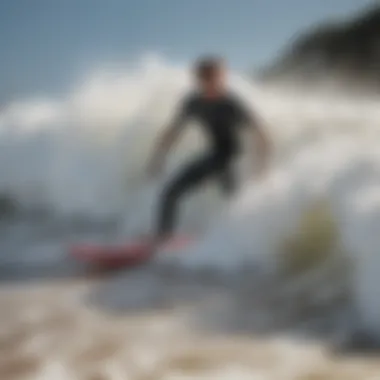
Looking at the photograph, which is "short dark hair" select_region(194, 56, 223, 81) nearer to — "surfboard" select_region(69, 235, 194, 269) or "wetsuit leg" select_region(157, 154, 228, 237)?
"wetsuit leg" select_region(157, 154, 228, 237)

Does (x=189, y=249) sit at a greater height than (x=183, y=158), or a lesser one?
lesser

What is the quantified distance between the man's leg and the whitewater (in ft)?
0.08

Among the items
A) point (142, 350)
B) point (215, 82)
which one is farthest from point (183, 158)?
point (142, 350)

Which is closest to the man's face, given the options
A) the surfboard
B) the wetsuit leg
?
the wetsuit leg

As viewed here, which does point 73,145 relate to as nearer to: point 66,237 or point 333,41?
point 66,237

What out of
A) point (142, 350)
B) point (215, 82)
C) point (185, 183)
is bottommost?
point (142, 350)

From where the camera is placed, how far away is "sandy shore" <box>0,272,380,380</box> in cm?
111

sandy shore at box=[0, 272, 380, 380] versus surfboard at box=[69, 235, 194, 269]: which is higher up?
surfboard at box=[69, 235, 194, 269]

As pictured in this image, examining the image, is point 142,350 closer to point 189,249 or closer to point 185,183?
point 189,249

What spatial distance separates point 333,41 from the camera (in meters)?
1.83

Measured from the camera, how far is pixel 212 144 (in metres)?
1.73

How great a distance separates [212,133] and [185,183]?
11cm

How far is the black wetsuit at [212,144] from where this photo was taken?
1.70 m

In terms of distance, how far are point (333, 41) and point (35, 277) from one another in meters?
0.77
